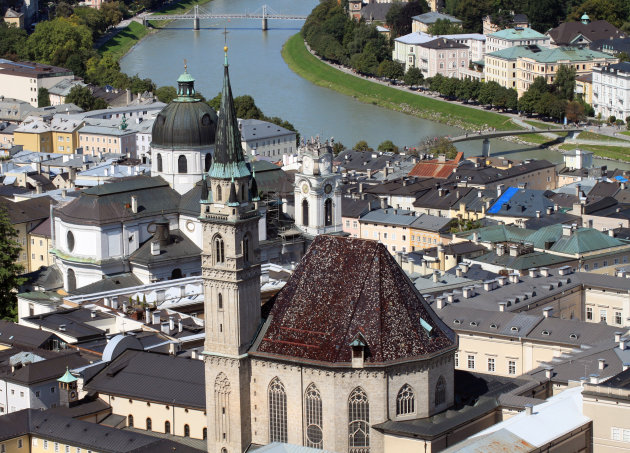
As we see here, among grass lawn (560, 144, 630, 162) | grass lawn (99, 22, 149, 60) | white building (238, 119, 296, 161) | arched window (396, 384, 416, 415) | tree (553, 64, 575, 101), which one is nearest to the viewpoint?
arched window (396, 384, 416, 415)

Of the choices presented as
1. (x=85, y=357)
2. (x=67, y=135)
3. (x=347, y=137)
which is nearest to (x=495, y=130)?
(x=347, y=137)

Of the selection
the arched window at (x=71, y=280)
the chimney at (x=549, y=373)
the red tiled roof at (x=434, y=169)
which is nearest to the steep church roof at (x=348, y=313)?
the chimney at (x=549, y=373)

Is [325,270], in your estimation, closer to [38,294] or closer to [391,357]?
[391,357]

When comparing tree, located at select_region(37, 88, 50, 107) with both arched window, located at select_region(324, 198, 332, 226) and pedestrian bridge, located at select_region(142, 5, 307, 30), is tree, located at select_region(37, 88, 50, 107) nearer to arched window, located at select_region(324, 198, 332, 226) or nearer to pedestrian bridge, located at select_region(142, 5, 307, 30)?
pedestrian bridge, located at select_region(142, 5, 307, 30)

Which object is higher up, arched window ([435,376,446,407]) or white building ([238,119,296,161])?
arched window ([435,376,446,407])

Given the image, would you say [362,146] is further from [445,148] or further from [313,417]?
[313,417]

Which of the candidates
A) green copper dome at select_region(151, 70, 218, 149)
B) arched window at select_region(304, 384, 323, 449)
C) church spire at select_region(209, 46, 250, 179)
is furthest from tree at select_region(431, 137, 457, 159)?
arched window at select_region(304, 384, 323, 449)

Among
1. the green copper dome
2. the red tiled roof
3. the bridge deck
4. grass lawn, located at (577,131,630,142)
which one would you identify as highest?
the green copper dome

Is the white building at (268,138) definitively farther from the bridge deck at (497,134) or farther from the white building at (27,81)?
the white building at (27,81)
